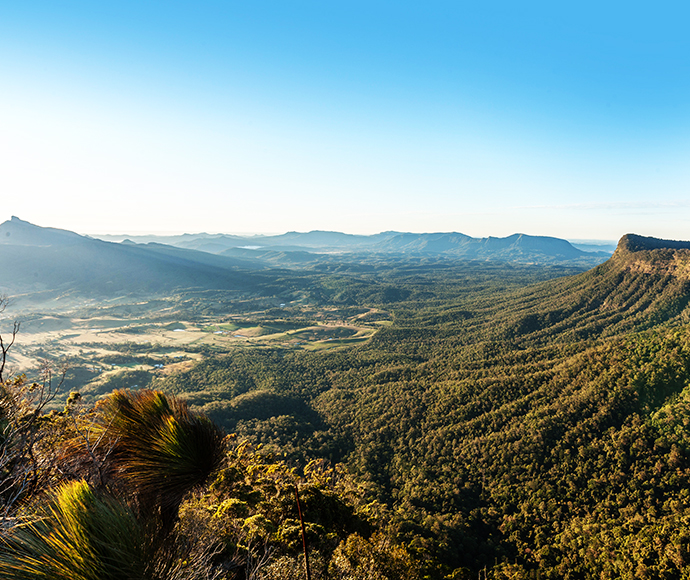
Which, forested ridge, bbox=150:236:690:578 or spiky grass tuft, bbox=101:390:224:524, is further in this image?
forested ridge, bbox=150:236:690:578

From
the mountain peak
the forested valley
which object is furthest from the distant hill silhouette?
the forested valley

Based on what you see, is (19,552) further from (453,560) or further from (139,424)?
(453,560)

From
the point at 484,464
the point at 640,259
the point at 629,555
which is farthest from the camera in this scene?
the point at 640,259

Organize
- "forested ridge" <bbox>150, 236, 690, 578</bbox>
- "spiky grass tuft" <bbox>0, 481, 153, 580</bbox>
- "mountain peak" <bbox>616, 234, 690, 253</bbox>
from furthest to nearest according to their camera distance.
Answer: "mountain peak" <bbox>616, 234, 690, 253</bbox> → "forested ridge" <bbox>150, 236, 690, 578</bbox> → "spiky grass tuft" <bbox>0, 481, 153, 580</bbox>

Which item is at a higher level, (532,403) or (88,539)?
(88,539)

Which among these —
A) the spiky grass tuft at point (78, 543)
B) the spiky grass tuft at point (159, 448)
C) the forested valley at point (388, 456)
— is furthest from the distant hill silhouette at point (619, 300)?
the spiky grass tuft at point (78, 543)

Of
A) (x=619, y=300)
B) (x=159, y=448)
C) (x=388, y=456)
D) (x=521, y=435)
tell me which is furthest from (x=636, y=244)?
(x=159, y=448)

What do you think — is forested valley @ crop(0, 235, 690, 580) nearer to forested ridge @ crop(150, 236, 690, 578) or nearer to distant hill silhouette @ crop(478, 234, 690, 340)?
forested ridge @ crop(150, 236, 690, 578)

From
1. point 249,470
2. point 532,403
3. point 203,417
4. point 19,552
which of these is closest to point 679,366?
point 532,403
